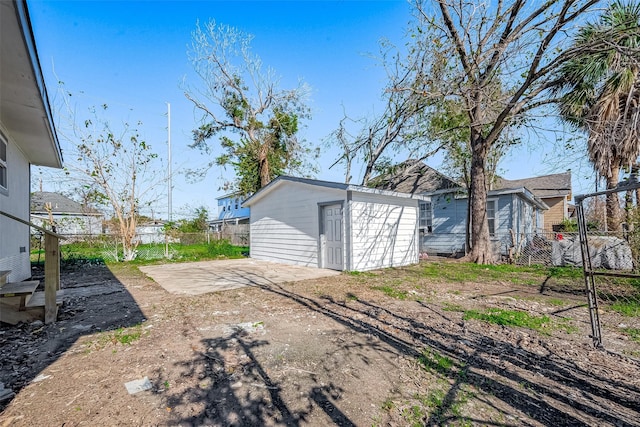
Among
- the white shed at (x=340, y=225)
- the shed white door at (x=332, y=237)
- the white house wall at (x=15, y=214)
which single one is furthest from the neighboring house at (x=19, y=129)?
the shed white door at (x=332, y=237)

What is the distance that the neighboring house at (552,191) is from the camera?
18522mm

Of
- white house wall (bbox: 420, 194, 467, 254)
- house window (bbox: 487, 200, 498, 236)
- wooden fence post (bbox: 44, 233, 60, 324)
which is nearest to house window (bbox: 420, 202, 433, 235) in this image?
white house wall (bbox: 420, 194, 467, 254)

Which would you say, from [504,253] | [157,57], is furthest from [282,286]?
[504,253]

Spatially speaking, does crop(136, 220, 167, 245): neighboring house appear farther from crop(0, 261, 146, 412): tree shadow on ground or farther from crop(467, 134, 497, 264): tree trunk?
crop(467, 134, 497, 264): tree trunk

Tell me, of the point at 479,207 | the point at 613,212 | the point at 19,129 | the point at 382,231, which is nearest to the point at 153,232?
the point at 19,129

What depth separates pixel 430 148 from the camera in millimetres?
13633

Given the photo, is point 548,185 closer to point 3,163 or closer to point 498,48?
point 498,48

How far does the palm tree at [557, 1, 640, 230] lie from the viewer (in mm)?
6254

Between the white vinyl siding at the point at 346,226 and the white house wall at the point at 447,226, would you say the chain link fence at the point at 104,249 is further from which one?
the white house wall at the point at 447,226

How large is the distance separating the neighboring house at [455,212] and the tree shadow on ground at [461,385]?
8386 mm

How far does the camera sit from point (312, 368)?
2750 millimetres

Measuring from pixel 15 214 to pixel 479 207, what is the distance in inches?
492

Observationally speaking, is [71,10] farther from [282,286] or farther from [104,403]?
[104,403]

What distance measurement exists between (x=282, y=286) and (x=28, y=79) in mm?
5257
